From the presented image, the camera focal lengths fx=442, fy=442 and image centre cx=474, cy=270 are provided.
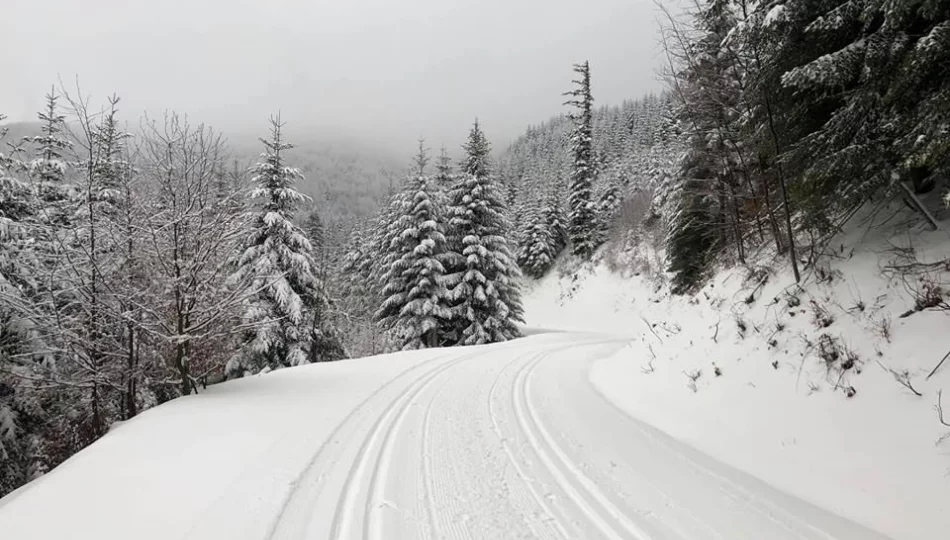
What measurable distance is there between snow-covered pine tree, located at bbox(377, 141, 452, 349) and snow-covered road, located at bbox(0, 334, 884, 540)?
489 inches

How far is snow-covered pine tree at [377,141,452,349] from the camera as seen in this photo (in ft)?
65.2

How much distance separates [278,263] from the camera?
51.5ft

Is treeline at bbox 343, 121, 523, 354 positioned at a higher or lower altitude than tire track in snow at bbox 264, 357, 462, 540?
higher

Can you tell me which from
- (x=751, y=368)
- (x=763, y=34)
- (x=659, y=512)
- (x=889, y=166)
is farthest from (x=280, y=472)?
(x=763, y=34)

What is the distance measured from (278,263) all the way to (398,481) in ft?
43.2

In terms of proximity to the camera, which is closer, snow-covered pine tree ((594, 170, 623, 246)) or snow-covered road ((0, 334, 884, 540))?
snow-covered road ((0, 334, 884, 540))

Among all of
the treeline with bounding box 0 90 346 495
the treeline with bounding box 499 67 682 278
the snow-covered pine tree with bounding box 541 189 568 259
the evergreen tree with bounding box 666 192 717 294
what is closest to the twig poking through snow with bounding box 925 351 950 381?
the evergreen tree with bounding box 666 192 717 294

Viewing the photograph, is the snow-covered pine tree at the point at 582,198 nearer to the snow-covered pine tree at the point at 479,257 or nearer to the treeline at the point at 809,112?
the snow-covered pine tree at the point at 479,257

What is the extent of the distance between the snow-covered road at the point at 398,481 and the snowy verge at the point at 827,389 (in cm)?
35

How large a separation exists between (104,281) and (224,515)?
20.9 ft

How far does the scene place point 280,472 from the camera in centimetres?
453

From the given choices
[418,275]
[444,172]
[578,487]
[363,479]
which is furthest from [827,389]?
[444,172]

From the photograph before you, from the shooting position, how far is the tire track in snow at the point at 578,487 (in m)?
3.50

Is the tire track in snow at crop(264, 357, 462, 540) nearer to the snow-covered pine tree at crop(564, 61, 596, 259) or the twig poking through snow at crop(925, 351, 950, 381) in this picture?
the twig poking through snow at crop(925, 351, 950, 381)
